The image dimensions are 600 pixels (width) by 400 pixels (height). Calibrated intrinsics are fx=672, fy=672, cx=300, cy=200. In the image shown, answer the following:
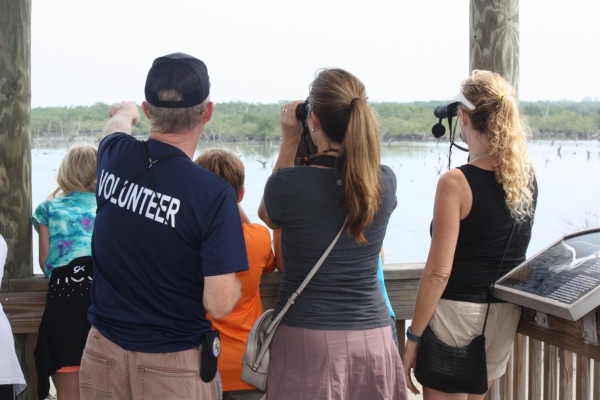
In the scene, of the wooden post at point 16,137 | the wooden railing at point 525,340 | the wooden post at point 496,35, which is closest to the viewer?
the wooden railing at point 525,340

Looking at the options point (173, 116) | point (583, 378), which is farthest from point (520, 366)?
point (173, 116)

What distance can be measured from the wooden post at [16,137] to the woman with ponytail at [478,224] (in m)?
1.70

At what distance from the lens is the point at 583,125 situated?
2725 centimetres

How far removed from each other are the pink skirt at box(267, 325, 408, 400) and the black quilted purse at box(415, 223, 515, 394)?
0.95ft

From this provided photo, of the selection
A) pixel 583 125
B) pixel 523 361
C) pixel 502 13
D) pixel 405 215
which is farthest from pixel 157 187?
pixel 583 125

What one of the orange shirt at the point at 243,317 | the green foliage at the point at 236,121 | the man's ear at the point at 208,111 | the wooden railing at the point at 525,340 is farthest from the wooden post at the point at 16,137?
the man's ear at the point at 208,111

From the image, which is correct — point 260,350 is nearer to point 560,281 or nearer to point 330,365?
point 330,365

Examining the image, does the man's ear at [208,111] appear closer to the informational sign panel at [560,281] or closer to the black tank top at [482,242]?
the black tank top at [482,242]

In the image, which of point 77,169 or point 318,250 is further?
point 77,169

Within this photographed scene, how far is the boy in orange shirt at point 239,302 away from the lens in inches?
92.1

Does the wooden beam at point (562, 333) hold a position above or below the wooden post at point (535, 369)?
above

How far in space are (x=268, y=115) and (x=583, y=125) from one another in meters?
21.3

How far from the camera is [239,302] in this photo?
2.37 meters

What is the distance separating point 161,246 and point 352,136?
603 millimetres
